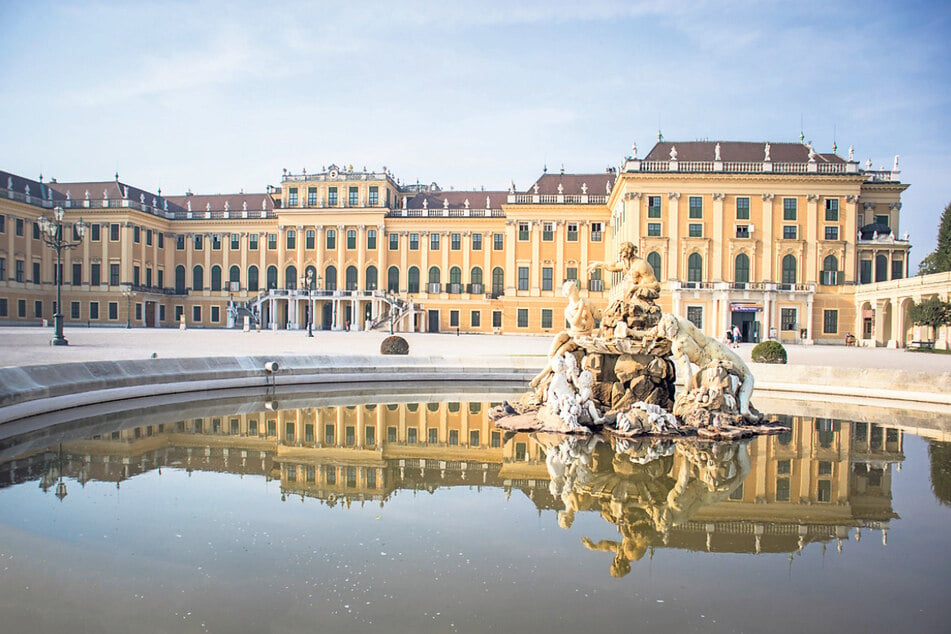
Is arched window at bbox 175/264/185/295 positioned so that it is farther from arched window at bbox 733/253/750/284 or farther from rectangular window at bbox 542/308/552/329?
arched window at bbox 733/253/750/284

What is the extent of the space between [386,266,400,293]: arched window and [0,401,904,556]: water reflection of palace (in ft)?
160

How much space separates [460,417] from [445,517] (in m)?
5.59

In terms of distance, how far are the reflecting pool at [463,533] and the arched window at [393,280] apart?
4990 centimetres

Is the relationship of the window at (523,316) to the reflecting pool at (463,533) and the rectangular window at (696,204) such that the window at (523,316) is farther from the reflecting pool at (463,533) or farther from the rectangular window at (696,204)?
the reflecting pool at (463,533)

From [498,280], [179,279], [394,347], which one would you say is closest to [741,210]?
[498,280]

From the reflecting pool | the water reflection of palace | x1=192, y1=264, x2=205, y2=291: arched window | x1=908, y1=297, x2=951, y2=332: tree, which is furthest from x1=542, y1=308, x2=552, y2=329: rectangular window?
the reflecting pool

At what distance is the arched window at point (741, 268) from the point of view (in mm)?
44781

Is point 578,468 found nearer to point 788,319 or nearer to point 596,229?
point 788,319

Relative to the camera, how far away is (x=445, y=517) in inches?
233

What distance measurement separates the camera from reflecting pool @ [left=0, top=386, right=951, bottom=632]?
4094 mm

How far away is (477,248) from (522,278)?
5404 mm

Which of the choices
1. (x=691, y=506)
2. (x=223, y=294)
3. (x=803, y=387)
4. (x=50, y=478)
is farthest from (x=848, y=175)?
(x=223, y=294)

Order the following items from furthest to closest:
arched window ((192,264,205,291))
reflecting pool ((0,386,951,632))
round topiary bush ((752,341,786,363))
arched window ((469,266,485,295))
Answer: arched window ((192,264,205,291)), arched window ((469,266,485,295)), round topiary bush ((752,341,786,363)), reflecting pool ((0,386,951,632))

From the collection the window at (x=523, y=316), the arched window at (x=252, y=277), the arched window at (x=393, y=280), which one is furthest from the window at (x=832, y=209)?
the arched window at (x=252, y=277)
